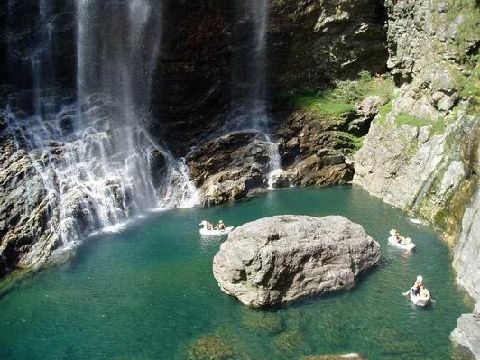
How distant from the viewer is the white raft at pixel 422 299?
2022 centimetres

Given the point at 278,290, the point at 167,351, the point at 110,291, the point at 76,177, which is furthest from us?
the point at 76,177

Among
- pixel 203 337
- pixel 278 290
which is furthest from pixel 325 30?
pixel 203 337

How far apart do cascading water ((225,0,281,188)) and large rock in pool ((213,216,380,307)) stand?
733 inches

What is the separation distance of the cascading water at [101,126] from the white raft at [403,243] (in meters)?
14.7

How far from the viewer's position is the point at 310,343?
17.9 metres

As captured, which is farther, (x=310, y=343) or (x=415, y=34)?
(x=415, y=34)

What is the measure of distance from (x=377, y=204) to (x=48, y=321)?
887 inches

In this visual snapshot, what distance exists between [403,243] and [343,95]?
64.6 feet

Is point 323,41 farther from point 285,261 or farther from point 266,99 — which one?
point 285,261

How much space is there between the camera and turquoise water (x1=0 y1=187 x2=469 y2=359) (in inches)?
705

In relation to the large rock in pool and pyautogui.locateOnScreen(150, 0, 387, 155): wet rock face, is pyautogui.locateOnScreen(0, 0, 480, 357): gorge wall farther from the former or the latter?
the large rock in pool

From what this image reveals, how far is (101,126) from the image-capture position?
3634 cm

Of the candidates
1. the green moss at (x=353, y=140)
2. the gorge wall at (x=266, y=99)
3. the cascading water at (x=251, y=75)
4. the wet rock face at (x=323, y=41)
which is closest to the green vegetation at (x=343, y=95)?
the gorge wall at (x=266, y=99)

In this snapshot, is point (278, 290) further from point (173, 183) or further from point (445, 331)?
point (173, 183)
